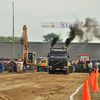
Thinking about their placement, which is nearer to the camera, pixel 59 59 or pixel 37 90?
pixel 37 90

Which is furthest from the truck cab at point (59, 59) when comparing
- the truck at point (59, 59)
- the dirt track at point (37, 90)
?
the dirt track at point (37, 90)

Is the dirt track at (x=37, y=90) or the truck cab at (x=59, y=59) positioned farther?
the truck cab at (x=59, y=59)

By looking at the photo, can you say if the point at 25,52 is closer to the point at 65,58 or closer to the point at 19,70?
the point at 19,70

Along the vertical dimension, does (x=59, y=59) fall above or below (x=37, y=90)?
above

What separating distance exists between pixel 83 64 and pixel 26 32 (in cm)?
1034

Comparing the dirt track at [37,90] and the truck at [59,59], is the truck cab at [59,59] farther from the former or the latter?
the dirt track at [37,90]

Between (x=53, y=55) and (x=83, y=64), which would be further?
(x=83, y=64)

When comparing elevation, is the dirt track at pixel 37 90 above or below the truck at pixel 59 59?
below

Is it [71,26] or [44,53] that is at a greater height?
[71,26]

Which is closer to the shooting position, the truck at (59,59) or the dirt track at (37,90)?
the dirt track at (37,90)

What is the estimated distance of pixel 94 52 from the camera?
5703 centimetres

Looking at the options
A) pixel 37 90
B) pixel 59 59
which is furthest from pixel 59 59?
pixel 37 90

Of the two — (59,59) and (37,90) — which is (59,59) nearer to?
(59,59)

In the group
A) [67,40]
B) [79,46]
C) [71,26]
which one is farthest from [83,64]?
[79,46]
